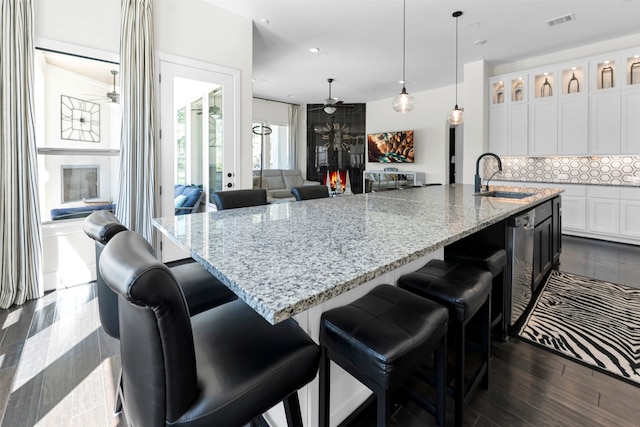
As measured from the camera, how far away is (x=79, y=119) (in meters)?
3.07

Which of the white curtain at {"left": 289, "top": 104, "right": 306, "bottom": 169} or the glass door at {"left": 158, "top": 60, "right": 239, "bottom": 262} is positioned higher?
the white curtain at {"left": 289, "top": 104, "right": 306, "bottom": 169}

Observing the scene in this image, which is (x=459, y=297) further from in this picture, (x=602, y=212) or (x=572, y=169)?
(x=572, y=169)

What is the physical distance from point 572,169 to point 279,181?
6149 mm

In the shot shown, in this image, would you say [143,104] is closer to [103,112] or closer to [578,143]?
[103,112]

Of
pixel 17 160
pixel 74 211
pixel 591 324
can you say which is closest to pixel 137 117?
pixel 17 160

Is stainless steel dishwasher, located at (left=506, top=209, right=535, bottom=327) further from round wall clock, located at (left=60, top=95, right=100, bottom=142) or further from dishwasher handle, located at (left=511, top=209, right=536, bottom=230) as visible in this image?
round wall clock, located at (left=60, top=95, right=100, bottom=142)

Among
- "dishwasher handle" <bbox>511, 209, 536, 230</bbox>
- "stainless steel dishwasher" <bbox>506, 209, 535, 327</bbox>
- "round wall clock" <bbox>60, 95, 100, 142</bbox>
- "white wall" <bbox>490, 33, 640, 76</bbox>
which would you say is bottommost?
"stainless steel dishwasher" <bbox>506, 209, 535, 327</bbox>

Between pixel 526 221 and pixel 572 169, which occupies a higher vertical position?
pixel 572 169

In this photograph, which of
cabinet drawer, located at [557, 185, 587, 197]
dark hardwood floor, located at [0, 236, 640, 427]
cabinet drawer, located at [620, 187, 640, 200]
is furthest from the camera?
cabinet drawer, located at [557, 185, 587, 197]

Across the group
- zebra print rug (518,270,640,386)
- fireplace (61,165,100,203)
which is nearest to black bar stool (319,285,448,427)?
zebra print rug (518,270,640,386)

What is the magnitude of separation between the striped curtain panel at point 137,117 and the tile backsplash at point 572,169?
5718mm

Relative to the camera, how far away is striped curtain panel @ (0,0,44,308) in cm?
250

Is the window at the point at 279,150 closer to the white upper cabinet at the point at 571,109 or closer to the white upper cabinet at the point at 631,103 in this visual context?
the white upper cabinet at the point at 571,109

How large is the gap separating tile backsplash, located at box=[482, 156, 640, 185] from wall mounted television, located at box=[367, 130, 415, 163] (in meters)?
2.10
